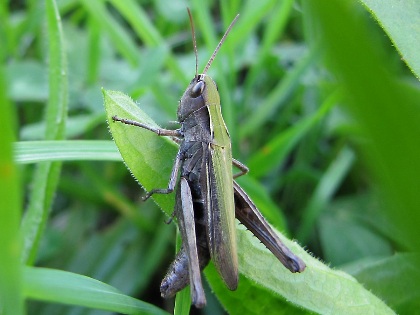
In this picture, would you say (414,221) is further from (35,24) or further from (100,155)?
(35,24)

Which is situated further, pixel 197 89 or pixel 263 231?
pixel 197 89

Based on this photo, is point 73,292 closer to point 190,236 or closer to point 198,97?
point 190,236

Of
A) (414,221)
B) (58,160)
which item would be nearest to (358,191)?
(58,160)

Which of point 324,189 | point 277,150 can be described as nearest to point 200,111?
point 277,150

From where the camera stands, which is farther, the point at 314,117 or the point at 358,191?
the point at 358,191

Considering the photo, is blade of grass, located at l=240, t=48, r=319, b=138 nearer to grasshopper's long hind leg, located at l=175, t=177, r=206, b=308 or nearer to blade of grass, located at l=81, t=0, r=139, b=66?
blade of grass, located at l=81, t=0, r=139, b=66

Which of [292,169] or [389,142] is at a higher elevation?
[389,142]

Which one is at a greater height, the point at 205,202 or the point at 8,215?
the point at 8,215
